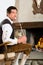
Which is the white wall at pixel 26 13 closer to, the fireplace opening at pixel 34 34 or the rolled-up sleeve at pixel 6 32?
the fireplace opening at pixel 34 34

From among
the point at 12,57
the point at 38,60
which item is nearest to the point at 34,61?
the point at 38,60

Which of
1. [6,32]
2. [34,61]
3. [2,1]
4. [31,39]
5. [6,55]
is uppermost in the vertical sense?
[2,1]

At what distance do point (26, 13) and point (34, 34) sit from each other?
602mm

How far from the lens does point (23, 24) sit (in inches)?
184

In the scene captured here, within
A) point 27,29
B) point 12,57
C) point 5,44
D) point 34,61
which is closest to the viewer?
point 5,44

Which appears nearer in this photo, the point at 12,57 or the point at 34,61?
the point at 12,57

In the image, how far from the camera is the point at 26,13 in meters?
4.71

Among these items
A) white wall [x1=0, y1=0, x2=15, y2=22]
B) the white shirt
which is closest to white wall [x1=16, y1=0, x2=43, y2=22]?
white wall [x1=0, y1=0, x2=15, y2=22]

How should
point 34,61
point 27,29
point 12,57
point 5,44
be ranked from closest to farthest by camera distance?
point 5,44 < point 12,57 < point 34,61 < point 27,29

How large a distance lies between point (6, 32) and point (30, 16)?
7.19 ft

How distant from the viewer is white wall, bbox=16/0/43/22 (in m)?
4.66

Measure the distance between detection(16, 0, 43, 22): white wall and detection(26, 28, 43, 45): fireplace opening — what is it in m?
0.37

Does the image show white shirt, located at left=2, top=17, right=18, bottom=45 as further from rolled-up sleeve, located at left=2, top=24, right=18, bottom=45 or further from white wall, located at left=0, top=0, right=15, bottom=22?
white wall, located at left=0, top=0, right=15, bottom=22

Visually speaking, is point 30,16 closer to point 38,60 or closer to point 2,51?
point 38,60
